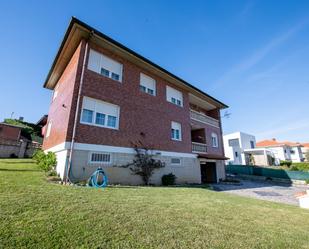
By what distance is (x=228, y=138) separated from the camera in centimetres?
4297

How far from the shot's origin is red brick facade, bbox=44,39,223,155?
10445 millimetres

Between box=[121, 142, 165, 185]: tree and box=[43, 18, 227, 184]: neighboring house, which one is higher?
box=[43, 18, 227, 184]: neighboring house

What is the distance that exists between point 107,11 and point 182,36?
5463 millimetres

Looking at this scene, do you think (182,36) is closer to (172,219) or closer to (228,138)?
(172,219)

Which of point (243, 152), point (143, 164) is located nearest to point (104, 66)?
point (143, 164)

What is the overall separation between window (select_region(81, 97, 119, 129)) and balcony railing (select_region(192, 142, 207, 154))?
9617mm

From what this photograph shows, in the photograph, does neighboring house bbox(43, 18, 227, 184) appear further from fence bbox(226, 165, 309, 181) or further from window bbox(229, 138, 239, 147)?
window bbox(229, 138, 239, 147)

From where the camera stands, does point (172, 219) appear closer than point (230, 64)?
Yes

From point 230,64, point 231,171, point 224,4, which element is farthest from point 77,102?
point 231,171

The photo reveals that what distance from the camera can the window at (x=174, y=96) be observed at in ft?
55.5

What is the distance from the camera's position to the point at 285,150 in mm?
47312

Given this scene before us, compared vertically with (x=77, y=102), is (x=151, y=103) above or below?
above

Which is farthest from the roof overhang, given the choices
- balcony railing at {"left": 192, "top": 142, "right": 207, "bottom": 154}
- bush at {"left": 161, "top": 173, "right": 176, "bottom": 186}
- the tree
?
bush at {"left": 161, "top": 173, "right": 176, "bottom": 186}

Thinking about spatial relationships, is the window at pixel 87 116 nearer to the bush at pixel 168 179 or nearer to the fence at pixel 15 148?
the bush at pixel 168 179
